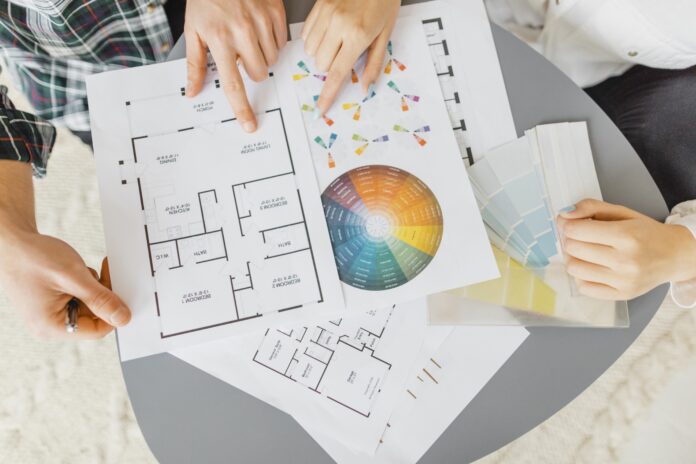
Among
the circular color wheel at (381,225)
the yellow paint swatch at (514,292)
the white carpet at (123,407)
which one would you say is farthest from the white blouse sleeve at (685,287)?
the white carpet at (123,407)

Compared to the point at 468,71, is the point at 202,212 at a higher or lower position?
lower

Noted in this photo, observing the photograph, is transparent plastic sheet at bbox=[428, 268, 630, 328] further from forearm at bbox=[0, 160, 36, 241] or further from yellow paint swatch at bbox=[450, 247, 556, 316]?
forearm at bbox=[0, 160, 36, 241]

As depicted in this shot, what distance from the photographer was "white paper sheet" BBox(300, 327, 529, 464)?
0.58 meters

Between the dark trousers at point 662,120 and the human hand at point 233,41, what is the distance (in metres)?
0.50

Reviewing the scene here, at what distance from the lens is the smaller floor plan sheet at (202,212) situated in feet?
1.88

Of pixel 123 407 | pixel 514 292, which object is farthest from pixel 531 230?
pixel 123 407

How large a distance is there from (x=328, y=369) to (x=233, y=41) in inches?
14.5

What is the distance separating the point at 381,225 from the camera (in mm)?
592

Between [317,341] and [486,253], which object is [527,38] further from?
[317,341]

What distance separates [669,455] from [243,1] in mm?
1115

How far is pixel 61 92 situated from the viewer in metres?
0.71

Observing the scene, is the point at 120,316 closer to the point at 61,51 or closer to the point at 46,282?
the point at 46,282

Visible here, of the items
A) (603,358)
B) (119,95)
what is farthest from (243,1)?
(603,358)

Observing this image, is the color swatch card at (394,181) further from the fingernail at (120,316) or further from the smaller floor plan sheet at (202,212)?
the fingernail at (120,316)
